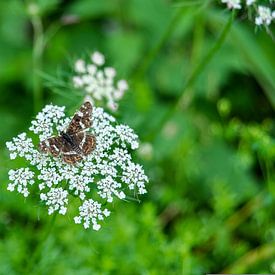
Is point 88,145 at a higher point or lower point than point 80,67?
lower

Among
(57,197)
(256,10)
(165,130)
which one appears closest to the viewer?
(57,197)

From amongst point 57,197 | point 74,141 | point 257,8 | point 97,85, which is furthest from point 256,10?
point 57,197

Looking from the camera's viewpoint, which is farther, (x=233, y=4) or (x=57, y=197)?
(x=233, y=4)

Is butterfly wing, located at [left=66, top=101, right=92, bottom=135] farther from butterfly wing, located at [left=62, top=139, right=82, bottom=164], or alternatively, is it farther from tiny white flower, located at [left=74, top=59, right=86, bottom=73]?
tiny white flower, located at [left=74, top=59, right=86, bottom=73]

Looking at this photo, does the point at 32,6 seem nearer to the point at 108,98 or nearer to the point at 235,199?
the point at 108,98

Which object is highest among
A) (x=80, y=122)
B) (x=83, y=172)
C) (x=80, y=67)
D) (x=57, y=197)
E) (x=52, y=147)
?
(x=80, y=67)

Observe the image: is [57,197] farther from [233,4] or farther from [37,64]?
[37,64]

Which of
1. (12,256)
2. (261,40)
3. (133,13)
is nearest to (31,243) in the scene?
(12,256)

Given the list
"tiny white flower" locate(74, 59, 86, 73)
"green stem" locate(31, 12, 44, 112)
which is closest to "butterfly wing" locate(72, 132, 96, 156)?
"tiny white flower" locate(74, 59, 86, 73)

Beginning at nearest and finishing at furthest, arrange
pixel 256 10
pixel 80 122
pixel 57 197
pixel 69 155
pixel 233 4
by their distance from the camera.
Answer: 1. pixel 57 197
2. pixel 69 155
3. pixel 80 122
4. pixel 233 4
5. pixel 256 10
